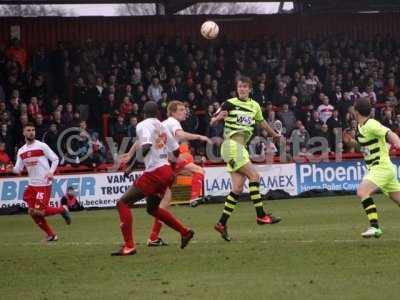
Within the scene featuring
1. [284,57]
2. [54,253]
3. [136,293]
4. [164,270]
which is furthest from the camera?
[284,57]

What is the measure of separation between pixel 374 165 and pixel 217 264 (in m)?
3.56

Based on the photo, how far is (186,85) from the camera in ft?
101

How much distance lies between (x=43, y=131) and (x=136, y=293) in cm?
1762

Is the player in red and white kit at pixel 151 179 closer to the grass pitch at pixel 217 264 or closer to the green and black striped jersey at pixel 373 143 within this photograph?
the grass pitch at pixel 217 264

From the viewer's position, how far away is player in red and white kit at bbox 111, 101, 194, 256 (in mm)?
13266

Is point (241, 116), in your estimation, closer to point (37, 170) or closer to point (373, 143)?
point (373, 143)

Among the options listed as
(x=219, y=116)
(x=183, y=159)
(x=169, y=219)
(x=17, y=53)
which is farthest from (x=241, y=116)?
(x=17, y=53)

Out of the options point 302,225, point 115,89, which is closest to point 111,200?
point 115,89

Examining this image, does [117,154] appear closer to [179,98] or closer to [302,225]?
[179,98]

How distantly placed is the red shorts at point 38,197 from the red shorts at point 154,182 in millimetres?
4053

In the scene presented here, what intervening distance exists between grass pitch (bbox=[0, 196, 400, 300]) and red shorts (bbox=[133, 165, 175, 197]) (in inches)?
32.9

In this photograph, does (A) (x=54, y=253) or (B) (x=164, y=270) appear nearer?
(B) (x=164, y=270)

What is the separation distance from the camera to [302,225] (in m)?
17.9

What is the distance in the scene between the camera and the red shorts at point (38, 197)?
668 inches
